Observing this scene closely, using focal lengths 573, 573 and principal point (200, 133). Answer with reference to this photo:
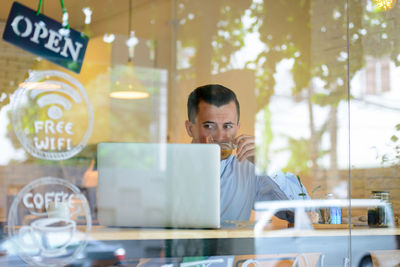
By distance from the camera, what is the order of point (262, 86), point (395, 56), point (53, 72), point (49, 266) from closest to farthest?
point (49, 266), point (53, 72), point (395, 56), point (262, 86)

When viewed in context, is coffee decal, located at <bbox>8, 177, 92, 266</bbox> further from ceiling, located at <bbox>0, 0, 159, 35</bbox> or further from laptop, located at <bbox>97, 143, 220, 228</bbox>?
ceiling, located at <bbox>0, 0, 159, 35</bbox>

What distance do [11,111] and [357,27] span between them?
2.76 m

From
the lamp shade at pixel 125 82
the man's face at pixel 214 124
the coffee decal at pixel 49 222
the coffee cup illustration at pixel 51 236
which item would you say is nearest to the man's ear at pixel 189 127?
the man's face at pixel 214 124

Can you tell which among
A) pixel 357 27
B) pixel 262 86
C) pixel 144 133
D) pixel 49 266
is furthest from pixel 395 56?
pixel 49 266

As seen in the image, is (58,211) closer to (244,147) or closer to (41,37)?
(41,37)

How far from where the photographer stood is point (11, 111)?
304cm

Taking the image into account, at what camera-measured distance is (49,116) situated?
2975 millimetres

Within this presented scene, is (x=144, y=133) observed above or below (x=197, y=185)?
above

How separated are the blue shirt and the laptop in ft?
1.47

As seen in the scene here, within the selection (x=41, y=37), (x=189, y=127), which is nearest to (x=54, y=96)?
(x=41, y=37)

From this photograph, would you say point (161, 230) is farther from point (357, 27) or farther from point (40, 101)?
point (357, 27)

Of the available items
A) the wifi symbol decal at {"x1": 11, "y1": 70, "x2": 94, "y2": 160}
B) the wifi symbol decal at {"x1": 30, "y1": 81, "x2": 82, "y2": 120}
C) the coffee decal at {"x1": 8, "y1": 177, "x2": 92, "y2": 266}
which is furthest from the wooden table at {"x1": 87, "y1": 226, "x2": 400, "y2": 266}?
the wifi symbol decal at {"x1": 30, "y1": 81, "x2": 82, "y2": 120}

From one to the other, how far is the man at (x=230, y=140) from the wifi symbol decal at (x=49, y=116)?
0.64m

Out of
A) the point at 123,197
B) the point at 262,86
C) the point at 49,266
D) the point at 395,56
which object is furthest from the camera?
the point at 262,86
